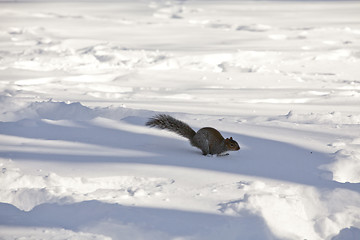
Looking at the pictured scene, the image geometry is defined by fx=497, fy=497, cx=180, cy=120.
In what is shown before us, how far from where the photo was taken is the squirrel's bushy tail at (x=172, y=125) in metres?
3.88

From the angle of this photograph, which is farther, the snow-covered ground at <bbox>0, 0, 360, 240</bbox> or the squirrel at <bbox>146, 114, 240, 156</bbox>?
the squirrel at <bbox>146, 114, 240, 156</bbox>

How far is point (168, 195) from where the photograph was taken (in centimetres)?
282

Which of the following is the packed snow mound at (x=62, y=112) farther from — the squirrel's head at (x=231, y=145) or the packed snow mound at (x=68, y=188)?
the packed snow mound at (x=68, y=188)

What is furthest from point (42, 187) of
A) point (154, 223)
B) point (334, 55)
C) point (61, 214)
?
point (334, 55)

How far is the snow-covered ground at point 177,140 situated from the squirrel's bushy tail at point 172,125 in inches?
4.7

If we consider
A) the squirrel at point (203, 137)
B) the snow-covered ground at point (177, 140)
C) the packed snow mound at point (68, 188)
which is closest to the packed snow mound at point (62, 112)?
the snow-covered ground at point (177, 140)

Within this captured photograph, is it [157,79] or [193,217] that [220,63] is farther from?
[193,217]

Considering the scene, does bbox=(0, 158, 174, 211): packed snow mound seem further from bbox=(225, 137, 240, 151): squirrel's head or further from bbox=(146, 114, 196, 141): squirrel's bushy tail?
bbox=(146, 114, 196, 141): squirrel's bushy tail

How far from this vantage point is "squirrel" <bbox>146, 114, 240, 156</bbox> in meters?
3.66

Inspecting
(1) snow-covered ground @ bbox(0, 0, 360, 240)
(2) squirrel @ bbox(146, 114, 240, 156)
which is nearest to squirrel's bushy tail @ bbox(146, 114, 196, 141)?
(2) squirrel @ bbox(146, 114, 240, 156)

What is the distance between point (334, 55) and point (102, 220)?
7786 mm

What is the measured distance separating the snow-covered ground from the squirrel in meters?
0.10

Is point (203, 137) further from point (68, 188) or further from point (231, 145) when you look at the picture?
point (68, 188)

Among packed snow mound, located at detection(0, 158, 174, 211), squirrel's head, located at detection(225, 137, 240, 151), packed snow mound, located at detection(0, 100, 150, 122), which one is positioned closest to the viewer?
packed snow mound, located at detection(0, 158, 174, 211)
